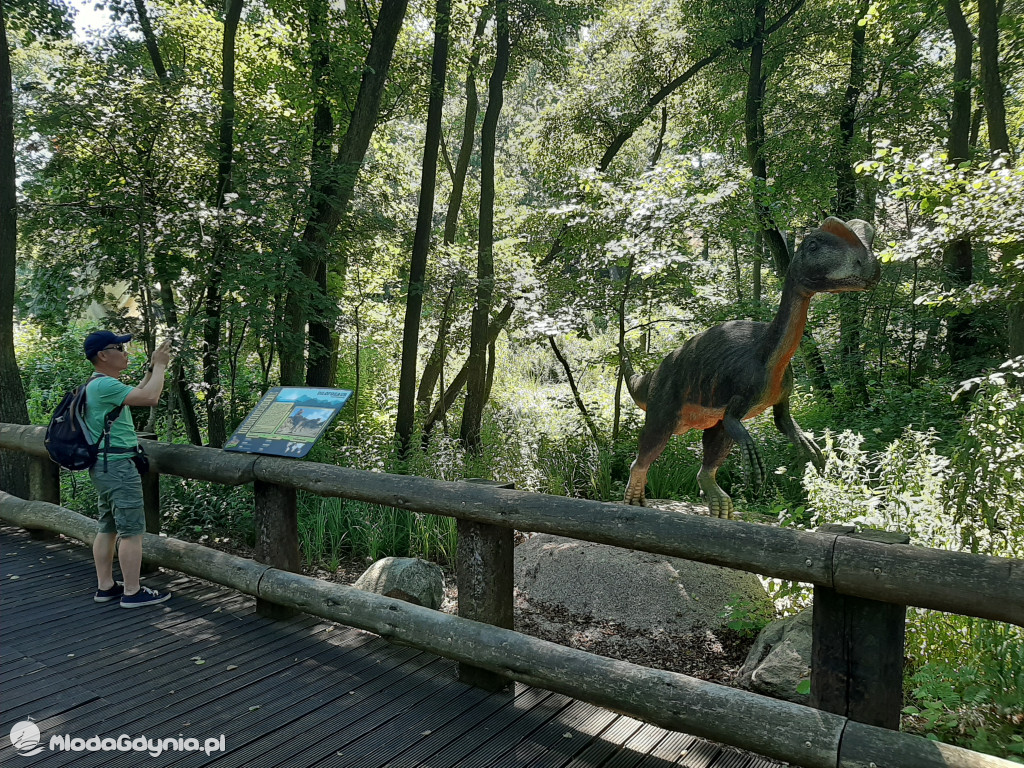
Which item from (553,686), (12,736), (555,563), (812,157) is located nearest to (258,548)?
(12,736)

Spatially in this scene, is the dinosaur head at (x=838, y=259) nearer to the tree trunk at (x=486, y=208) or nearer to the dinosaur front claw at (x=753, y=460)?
the dinosaur front claw at (x=753, y=460)

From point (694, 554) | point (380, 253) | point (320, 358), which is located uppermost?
point (380, 253)

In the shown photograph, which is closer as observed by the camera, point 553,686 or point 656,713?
point 656,713

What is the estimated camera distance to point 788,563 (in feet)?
7.58

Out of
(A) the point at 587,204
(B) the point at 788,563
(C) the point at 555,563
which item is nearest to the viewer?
(B) the point at 788,563

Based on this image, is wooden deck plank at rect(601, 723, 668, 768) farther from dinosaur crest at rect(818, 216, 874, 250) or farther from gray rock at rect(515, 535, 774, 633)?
dinosaur crest at rect(818, 216, 874, 250)

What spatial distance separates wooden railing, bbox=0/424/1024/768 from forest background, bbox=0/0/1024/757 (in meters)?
0.77

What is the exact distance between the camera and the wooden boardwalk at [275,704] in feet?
8.41

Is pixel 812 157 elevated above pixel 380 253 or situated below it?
above

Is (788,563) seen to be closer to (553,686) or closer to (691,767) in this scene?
(691,767)

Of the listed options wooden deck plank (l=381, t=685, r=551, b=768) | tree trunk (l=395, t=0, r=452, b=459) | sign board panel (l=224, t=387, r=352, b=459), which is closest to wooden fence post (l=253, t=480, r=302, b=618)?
sign board panel (l=224, t=387, r=352, b=459)

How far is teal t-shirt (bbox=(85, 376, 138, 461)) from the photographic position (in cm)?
388

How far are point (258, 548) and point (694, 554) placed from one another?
2.66m

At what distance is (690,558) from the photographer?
2.55 meters
